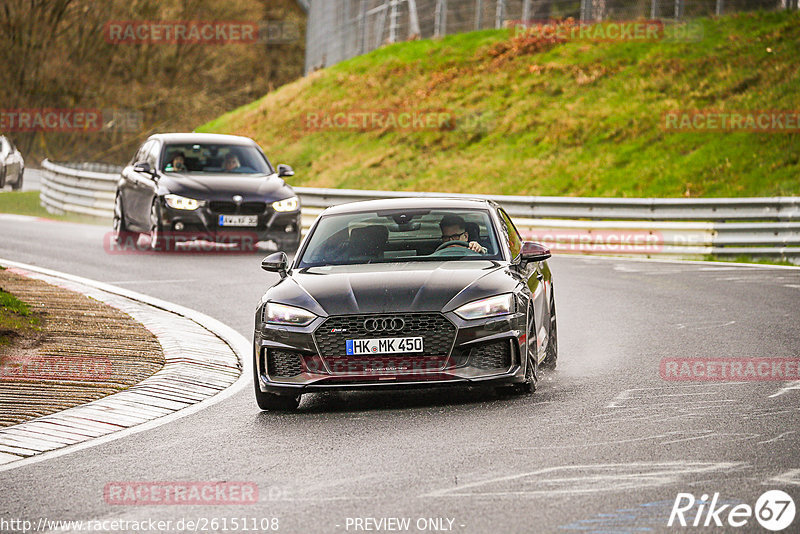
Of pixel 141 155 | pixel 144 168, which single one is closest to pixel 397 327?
pixel 144 168

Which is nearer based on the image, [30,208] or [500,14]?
[30,208]

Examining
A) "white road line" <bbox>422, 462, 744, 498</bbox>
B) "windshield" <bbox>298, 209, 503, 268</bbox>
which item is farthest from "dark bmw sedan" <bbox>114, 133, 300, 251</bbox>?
"white road line" <bbox>422, 462, 744, 498</bbox>

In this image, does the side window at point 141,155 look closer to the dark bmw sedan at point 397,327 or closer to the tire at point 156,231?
the tire at point 156,231

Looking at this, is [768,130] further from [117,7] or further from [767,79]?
[117,7]

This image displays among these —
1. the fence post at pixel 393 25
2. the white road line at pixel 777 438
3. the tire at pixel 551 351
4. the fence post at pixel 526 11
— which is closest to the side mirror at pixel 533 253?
the tire at pixel 551 351

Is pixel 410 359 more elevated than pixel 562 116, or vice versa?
pixel 562 116

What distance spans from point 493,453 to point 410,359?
55.4 inches

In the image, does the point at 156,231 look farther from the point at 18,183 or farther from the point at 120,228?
the point at 18,183

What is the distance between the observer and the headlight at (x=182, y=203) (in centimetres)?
1953

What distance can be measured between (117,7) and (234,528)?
181ft

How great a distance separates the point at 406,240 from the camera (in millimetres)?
9914

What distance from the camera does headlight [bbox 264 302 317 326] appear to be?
28.5 ft

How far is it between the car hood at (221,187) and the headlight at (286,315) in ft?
35.5

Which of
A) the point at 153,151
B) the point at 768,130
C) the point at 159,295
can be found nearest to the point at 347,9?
the point at 768,130
